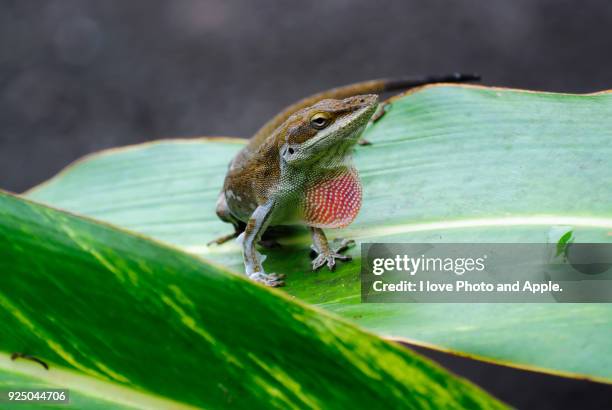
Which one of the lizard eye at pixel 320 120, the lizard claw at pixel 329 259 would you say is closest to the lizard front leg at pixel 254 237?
the lizard claw at pixel 329 259

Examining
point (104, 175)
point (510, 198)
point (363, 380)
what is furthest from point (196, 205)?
point (363, 380)

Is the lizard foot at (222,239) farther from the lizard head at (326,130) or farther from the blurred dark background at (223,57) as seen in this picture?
Answer: the blurred dark background at (223,57)

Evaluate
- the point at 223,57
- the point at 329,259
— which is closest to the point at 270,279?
the point at 329,259

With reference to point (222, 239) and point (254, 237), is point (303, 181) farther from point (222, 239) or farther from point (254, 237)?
point (222, 239)

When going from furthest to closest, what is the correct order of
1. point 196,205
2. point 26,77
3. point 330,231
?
point 26,77
point 196,205
point 330,231

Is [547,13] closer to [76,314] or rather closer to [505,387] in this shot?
[505,387]

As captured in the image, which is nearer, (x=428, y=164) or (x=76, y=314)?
(x=76, y=314)
